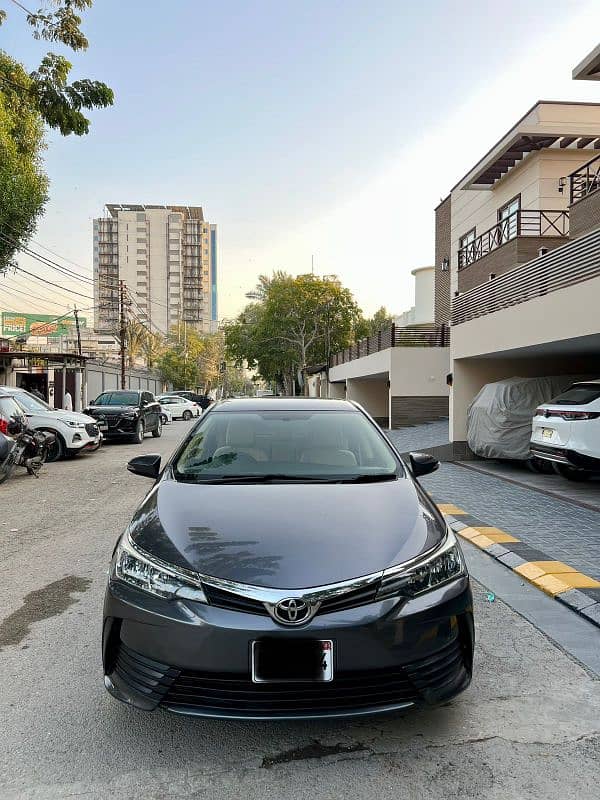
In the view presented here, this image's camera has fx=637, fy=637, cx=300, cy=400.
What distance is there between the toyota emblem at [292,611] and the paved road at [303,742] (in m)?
0.63

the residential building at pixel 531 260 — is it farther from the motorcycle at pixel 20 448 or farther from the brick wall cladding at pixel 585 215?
the motorcycle at pixel 20 448

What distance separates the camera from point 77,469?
1310 cm

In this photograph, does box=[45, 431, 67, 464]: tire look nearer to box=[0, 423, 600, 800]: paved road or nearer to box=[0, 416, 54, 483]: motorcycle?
box=[0, 416, 54, 483]: motorcycle

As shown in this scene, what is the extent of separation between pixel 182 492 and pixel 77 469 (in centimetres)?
1035

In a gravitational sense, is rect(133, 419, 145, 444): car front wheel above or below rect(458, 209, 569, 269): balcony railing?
below

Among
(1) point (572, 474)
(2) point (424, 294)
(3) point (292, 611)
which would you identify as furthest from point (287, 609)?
(2) point (424, 294)

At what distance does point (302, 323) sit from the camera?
146 ft

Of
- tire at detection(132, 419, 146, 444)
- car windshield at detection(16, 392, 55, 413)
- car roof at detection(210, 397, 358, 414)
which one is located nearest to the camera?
car roof at detection(210, 397, 358, 414)

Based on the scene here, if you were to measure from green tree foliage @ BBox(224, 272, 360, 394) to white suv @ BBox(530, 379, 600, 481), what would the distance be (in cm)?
3323

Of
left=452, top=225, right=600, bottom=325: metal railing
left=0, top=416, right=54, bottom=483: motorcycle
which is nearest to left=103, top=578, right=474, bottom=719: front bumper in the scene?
left=452, top=225, right=600, bottom=325: metal railing

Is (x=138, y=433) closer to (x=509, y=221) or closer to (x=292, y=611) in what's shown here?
(x=509, y=221)

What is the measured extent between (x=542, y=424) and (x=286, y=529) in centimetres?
773

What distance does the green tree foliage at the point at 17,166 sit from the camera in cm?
1301

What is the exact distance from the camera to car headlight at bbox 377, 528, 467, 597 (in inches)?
105
